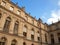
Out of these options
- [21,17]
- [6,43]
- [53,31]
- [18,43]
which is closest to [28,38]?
[18,43]

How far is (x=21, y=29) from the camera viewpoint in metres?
19.4

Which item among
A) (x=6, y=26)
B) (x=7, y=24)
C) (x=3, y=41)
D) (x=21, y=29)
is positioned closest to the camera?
(x=3, y=41)

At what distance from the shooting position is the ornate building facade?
16155 mm

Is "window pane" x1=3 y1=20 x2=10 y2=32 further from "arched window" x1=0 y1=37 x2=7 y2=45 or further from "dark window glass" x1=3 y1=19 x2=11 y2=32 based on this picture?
"arched window" x1=0 y1=37 x2=7 y2=45

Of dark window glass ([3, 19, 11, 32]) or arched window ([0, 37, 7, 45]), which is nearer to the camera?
arched window ([0, 37, 7, 45])

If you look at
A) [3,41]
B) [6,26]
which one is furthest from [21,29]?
[3,41]

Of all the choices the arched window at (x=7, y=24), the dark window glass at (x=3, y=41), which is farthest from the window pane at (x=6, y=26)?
the dark window glass at (x=3, y=41)

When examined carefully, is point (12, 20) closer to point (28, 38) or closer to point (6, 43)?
point (6, 43)

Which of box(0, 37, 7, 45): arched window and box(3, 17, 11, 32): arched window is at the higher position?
box(3, 17, 11, 32): arched window

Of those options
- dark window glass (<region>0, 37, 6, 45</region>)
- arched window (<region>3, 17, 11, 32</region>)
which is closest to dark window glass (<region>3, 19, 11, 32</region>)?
arched window (<region>3, 17, 11, 32</region>)

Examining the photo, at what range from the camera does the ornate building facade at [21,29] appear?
16.2 metres

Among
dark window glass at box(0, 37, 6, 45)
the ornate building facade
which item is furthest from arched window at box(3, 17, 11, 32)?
dark window glass at box(0, 37, 6, 45)

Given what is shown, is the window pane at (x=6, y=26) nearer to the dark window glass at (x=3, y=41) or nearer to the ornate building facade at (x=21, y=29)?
the ornate building facade at (x=21, y=29)

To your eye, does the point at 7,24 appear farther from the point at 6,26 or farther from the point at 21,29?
the point at 21,29
